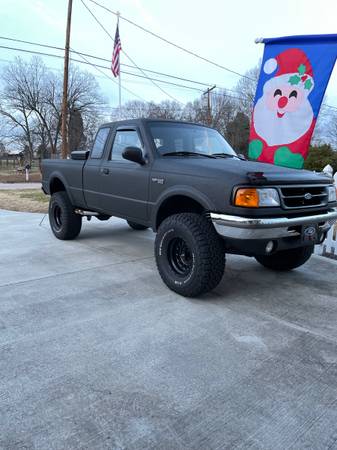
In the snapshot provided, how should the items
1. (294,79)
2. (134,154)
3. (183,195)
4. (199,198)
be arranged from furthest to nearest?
(294,79) → (134,154) → (183,195) → (199,198)

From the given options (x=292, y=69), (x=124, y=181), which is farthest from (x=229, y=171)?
(x=292, y=69)

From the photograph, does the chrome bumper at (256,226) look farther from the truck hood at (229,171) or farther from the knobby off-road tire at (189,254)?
the truck hood at (229,171)

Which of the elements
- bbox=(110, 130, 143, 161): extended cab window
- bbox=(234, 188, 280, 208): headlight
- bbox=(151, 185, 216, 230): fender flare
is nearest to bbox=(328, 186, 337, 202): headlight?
bbox=(234, 188, 280, 208): headlight

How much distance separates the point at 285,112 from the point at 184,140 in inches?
60.3

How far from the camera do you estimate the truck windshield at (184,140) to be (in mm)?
4242

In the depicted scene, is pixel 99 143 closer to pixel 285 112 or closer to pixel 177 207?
pixel 177 207

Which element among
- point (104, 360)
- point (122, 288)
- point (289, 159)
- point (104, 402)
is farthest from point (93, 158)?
point (104, 402)

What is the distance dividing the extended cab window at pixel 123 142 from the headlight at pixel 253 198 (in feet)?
5.60

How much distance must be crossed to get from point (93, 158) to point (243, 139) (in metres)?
36.0

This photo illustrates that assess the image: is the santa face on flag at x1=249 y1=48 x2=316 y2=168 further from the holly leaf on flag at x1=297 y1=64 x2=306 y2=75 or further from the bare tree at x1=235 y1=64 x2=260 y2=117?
the bare tree at x1=235 y1=64 x2=260 y2=117

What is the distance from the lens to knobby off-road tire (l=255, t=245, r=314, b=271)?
14.3ft

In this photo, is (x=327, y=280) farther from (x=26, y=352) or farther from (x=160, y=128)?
(x=26, y=352)

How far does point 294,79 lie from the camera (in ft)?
15.3

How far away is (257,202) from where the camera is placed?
3076mm
